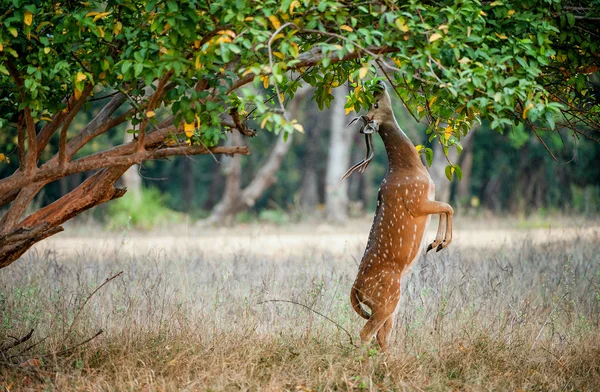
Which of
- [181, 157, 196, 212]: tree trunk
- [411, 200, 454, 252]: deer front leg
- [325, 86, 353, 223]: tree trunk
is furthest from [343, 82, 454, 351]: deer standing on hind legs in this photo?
[181, 157, 196, 212]: tree trunk

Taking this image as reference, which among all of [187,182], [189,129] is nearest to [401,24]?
[189,129]

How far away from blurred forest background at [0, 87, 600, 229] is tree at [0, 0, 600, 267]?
20.3 feet

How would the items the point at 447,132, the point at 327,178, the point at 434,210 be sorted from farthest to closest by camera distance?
the point at 327,178 → the point at 447,132 → the point at 434,210

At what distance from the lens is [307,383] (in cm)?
523

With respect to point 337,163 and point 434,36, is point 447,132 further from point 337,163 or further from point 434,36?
point 337,163

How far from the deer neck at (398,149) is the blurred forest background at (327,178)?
21.6 ft

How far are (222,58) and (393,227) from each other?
2.03 meters

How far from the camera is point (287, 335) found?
599 cm

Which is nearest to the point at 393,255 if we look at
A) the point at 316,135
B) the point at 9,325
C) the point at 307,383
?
the point at 307,383

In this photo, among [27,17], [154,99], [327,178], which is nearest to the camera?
[27,17]

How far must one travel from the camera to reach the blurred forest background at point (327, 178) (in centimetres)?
2114

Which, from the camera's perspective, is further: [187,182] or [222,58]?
[187,182]

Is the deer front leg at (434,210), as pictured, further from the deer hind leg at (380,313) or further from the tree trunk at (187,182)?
the tree trunk at (187,182)

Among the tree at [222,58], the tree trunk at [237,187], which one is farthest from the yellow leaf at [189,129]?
the tree trunk at [237,187]
